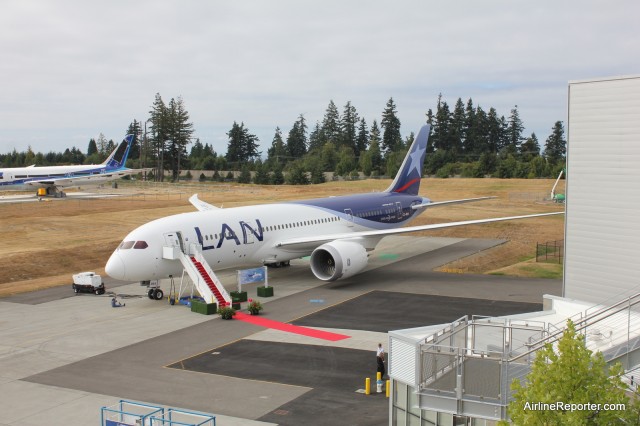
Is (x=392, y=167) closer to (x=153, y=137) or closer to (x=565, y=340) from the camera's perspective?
(x=153, y=137)

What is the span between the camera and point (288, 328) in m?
29.9

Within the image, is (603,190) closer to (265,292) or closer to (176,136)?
(265,292)

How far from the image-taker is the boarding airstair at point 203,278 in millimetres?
33031

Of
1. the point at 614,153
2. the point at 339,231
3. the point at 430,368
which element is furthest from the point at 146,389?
the point at 339,231

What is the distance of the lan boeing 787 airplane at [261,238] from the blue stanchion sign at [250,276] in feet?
5.95

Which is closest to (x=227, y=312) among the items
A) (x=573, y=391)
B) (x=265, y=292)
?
(x=265, y=292)

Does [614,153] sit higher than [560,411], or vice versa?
[614,153]

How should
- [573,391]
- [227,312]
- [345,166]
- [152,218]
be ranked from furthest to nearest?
1. [345,166]
2. [152,218]
3. [227,312]
4. [573,391]

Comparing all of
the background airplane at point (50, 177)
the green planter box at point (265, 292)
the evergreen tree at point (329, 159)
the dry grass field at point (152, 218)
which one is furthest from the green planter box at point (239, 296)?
the evergreen tree at point (329, 159)

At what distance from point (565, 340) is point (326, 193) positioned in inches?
3681

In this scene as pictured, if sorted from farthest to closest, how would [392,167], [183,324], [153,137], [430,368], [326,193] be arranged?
1. [153,137]
2. [392,167]
3. [326,193]
4. [183,324]
5. [430,368]

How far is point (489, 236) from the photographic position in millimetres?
62969

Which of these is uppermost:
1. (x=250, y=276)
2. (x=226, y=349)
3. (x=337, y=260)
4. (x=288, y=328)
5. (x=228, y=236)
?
(x=228, y=236)

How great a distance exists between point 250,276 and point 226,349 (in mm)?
9480
